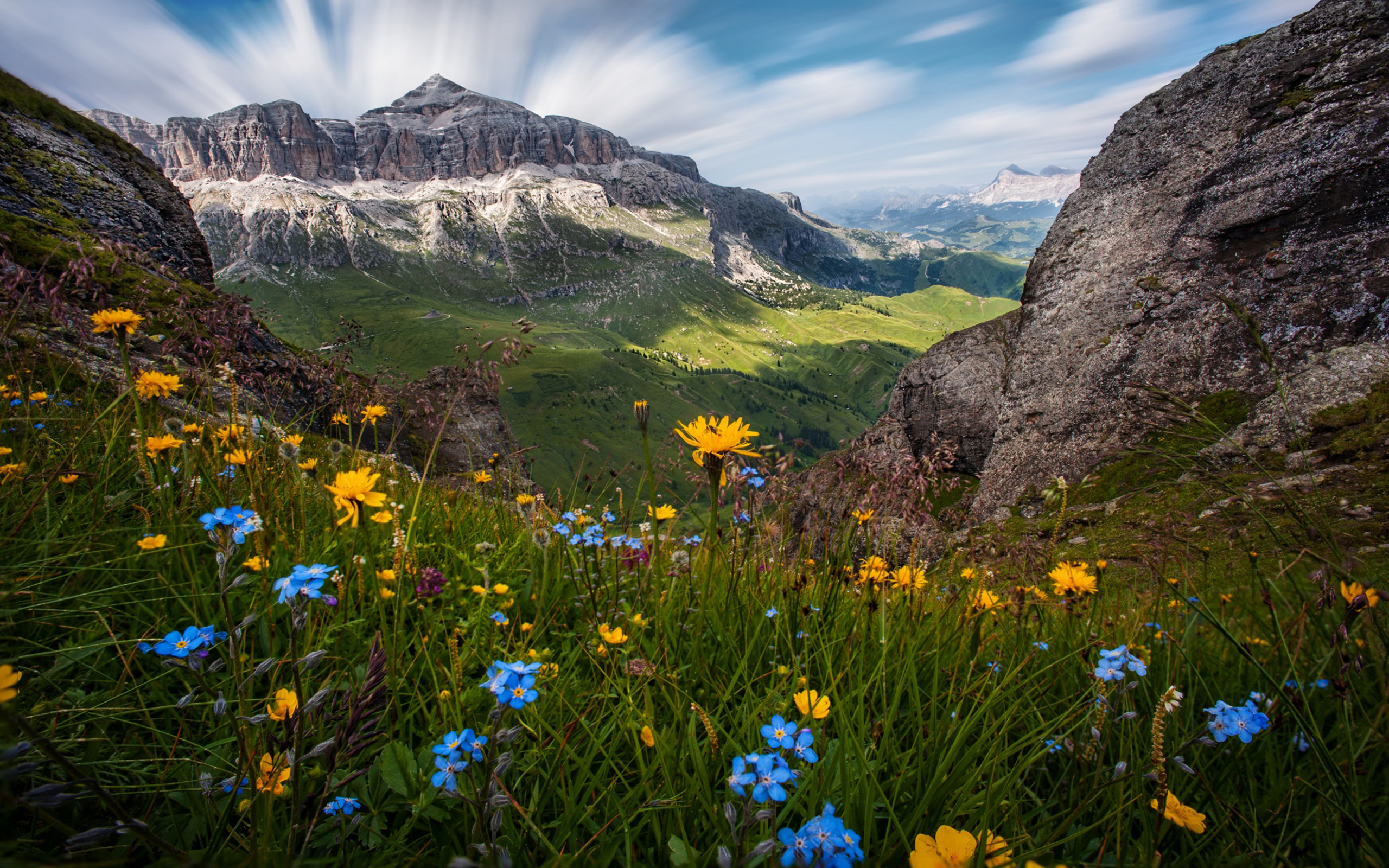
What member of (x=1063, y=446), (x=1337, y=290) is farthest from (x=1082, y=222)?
(x=1063, y=446)

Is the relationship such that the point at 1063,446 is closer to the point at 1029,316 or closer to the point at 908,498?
A: the point at 1029,316

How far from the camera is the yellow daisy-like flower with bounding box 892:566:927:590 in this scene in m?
3.23

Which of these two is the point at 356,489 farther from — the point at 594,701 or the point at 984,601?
the point at 984,601

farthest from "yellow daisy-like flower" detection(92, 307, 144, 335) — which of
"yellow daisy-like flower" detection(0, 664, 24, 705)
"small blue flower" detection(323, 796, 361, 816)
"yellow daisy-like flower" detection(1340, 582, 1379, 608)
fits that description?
"yellow daisy-like flower" detection(1340, 582, 1379, 608)

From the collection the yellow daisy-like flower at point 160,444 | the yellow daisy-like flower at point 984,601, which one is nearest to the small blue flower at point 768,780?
the yellow daisy-like flower at point 984,601

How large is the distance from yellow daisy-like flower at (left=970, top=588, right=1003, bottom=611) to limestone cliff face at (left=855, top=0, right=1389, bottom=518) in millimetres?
13633

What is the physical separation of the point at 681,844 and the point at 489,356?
3024mm

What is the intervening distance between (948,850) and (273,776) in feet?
5.27

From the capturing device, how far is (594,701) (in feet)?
7.08

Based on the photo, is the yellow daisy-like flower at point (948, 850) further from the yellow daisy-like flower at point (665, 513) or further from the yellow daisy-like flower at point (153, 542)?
the yellow daisy-like flower at point (153, 542)

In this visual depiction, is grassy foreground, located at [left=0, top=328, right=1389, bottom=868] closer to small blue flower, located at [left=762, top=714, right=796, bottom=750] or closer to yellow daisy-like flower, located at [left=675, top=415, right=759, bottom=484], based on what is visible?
small blue flower, located at [left=762, top=714, right=796, bottom=750]

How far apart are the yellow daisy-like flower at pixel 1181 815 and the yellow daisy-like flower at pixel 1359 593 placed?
995 millimetres

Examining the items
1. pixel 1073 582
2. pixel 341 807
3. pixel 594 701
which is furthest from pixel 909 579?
pixel 341 807

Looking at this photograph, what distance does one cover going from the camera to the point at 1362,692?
2.43 metres
